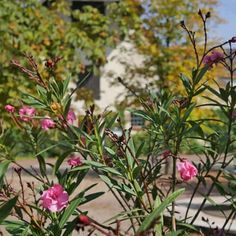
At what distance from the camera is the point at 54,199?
6.24ft

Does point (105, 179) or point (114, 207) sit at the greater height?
point (114, 207)

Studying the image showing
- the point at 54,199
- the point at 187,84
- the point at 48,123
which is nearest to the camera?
the point at 54,199

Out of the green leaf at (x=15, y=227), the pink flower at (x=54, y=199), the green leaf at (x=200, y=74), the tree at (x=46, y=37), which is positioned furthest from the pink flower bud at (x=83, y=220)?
the tree at (x=46, y=37)

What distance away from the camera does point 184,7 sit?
1474 centimetres

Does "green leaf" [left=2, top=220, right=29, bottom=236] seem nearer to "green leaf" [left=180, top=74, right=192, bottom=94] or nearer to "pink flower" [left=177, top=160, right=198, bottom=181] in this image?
"pink flower" [left=177, top=160, right=198, bottom=181]

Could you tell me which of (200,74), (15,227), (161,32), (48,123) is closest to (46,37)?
(161,32)

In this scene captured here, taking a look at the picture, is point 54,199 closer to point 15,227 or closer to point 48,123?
point 15,227

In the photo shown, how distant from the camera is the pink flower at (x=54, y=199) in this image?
6.19ft

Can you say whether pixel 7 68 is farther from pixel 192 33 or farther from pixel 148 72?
pixel 192 33

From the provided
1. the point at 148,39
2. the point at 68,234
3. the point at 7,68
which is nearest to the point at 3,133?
the point at 68,234

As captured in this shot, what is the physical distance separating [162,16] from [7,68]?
15.3 ft

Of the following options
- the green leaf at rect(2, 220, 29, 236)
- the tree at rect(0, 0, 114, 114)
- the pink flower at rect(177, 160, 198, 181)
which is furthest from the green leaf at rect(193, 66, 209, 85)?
the tree at rect(0, 0, 114, 114)

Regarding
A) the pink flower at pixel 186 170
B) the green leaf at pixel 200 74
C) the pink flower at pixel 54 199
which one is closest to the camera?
the pink flower at pixel 54 199

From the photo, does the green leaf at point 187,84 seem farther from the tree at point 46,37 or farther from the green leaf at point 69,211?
the tree at point 46,37
